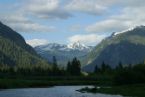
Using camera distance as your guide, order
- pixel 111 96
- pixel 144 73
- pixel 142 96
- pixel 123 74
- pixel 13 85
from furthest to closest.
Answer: pixel 13 85 → pixel 144 73 → pixel 123 74 → pixel 111 96 → pixel 142 96

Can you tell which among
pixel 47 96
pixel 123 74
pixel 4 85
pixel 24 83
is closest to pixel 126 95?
pixel 47 96

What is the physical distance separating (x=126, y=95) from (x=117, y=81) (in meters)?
54.9

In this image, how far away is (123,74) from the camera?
156125 mm

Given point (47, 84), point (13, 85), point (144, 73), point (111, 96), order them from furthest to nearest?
point (47, 84)
point (13, 85)
point (144, 73)
point (111, 96)

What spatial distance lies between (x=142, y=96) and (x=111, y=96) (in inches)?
367

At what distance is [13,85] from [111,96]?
89.0 meters

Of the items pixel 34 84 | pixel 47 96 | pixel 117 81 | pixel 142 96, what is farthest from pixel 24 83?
pixel 142 96

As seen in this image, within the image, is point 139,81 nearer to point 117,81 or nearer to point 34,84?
point 117,81

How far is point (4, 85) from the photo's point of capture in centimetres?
17638

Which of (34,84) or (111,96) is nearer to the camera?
(111,96)

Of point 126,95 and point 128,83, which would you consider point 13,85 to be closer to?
point 128,83

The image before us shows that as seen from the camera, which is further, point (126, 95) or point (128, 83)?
point (128, 83)

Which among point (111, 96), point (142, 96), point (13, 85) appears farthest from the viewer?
point (13, 85)

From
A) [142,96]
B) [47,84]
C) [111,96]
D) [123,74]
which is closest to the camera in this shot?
[142,96]
